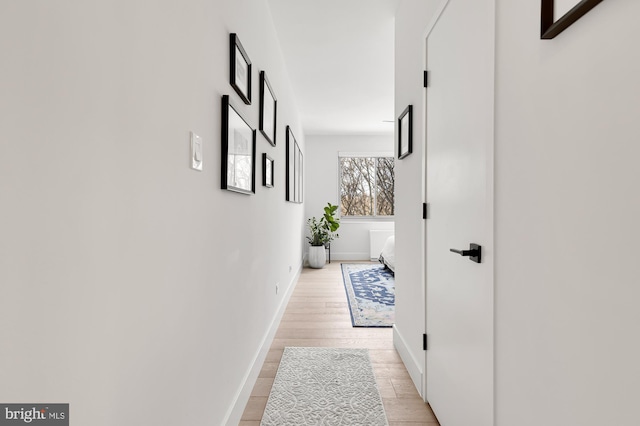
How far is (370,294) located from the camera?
14.6 ft

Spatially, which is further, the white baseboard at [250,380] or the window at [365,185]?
the window at [365,185]

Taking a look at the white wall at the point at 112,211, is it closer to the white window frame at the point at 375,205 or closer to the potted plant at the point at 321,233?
the potted plant at the point at 321,233

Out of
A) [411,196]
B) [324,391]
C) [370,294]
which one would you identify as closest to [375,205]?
[370,294]

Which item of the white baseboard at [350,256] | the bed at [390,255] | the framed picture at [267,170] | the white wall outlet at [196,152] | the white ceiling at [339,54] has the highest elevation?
the white ceiling at [339,54]

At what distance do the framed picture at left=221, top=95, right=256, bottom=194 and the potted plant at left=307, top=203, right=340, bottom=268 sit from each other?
443 centimetres

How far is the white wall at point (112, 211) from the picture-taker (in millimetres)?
556

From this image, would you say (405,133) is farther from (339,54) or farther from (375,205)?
(375,205)

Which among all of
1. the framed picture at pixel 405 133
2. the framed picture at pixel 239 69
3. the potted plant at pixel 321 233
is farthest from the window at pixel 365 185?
the framed picture at pixel 239 69

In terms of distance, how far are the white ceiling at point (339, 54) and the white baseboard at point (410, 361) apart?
255cm

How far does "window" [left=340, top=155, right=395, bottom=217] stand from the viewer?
768 centimetres

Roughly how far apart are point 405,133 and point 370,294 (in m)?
2.48

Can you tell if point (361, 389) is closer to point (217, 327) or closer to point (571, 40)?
point (217, 327)

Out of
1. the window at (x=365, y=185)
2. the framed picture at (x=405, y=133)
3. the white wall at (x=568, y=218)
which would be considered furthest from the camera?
the window at (x=365, y=185)

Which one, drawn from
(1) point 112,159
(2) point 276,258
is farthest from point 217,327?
(2) point 276,258
